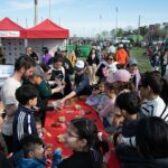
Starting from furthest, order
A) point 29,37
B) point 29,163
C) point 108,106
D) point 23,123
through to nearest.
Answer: point 29,37 < point 108,106 < point 23,123 < point 29,163

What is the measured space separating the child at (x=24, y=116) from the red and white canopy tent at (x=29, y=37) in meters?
13.7

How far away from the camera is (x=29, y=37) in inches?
701

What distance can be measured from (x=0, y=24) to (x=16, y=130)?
49.6ft

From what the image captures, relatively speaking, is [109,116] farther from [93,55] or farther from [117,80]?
[93,55]

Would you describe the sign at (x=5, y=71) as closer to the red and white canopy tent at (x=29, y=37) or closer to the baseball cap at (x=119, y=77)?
the baseball cap at (x=119, y=77)

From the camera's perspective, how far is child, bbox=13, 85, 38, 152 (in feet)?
13.5

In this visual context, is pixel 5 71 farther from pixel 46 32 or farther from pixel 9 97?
pixel 46 32

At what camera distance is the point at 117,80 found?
16.0 feet

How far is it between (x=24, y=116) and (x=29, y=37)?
13969 mm

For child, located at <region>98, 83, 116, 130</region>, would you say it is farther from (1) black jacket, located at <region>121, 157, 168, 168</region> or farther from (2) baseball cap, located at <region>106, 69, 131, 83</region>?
(1) black jacket, located at <region>121, 157, 168, 168</region>

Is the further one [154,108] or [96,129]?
[154,108]

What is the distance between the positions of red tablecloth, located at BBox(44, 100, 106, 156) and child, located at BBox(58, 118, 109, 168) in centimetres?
130

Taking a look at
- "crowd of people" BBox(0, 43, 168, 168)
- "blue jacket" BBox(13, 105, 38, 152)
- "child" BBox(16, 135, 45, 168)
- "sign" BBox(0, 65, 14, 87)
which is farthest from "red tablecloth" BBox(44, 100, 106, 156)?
"sign" BBox(0, 65, 14, 87)

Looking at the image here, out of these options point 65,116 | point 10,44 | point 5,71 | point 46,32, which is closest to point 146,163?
point 65,116
